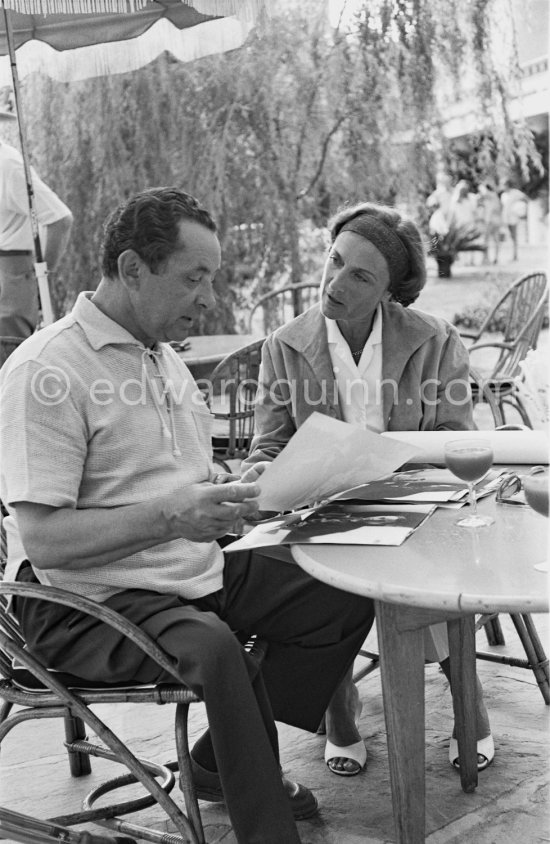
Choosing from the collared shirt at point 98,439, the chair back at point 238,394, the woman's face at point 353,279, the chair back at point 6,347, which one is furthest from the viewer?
the chair back at point 6,347

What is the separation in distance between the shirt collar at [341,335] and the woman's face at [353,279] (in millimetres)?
39

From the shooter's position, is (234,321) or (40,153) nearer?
(40,153)

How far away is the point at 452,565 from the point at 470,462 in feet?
0.94

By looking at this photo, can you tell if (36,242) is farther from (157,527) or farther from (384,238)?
(157,527)

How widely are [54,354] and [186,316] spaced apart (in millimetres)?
293

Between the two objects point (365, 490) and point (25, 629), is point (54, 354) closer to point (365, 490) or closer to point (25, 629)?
point (25, 629)

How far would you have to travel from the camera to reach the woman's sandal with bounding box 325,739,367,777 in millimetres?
2389

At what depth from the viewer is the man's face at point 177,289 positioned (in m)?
1.99

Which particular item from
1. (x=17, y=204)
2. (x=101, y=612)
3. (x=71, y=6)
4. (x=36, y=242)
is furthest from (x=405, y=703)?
(x=17, y=204)

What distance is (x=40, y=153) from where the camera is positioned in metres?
7.26

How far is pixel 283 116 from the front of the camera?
725 centimetres

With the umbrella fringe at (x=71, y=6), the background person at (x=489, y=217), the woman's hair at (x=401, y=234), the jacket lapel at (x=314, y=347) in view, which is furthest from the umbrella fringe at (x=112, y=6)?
the background person at (x=489, y=217)

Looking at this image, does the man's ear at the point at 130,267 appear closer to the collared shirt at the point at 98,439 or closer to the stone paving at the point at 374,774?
the collared shirt at the point at 98,439

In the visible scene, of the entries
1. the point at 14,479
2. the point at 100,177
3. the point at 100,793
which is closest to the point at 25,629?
the point at 14,479
